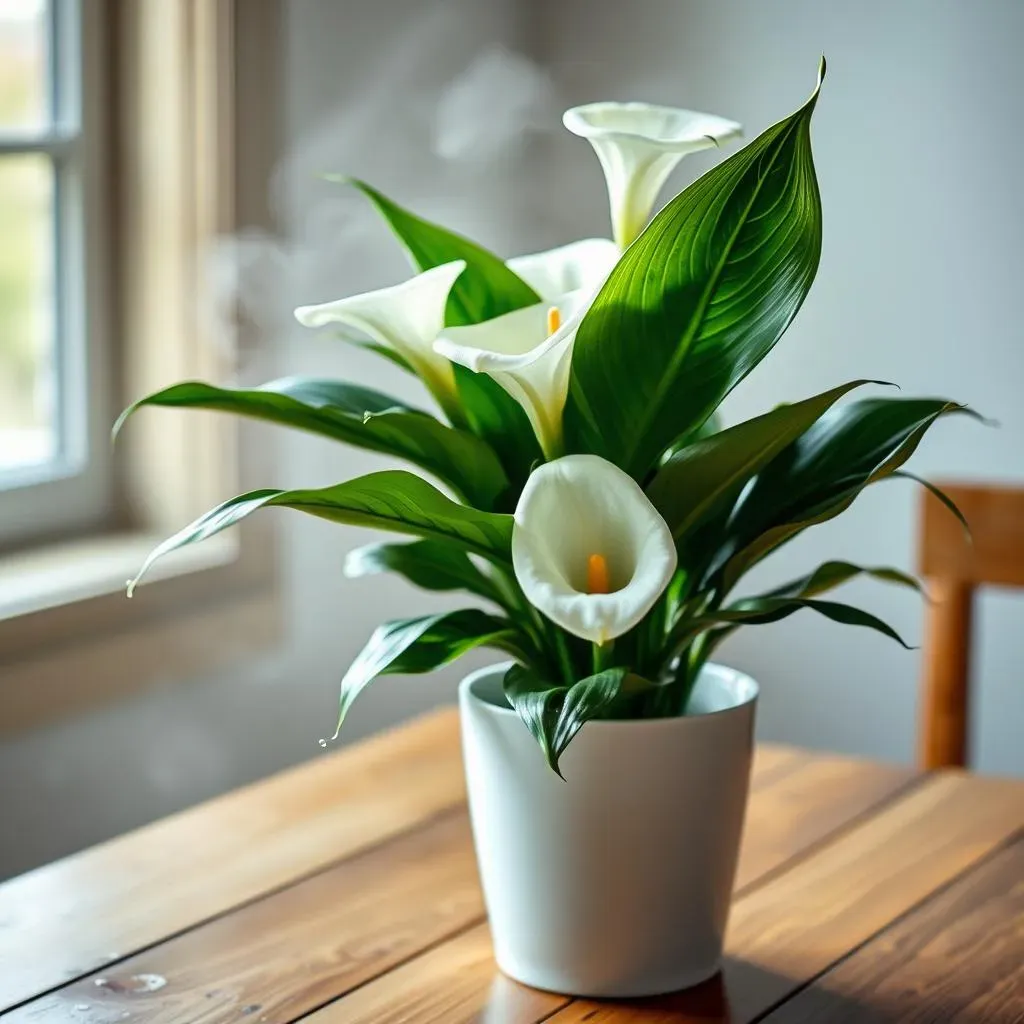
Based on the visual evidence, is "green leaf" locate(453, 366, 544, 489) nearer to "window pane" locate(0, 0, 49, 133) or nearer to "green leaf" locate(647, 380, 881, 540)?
"green leaf" locate(647, 380, 881, 540)

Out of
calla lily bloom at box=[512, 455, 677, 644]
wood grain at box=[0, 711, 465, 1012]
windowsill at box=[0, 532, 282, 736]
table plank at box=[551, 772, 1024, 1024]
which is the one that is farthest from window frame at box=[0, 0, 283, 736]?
calla lily bloom at box=[512, 455, 677, 644]

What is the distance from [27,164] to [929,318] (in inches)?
43.3

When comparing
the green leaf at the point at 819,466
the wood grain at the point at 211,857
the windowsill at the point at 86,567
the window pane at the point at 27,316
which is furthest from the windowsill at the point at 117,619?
the green leaf at the point at 819,466

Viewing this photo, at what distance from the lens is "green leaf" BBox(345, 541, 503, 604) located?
0.89 m

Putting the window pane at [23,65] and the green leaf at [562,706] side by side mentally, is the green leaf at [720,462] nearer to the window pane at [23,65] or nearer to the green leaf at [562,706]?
the green leaf at [562,706]

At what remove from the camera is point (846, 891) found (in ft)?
3.39

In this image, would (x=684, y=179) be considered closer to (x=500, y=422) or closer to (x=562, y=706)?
(x=500, y=422)

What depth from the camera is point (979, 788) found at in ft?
4.09

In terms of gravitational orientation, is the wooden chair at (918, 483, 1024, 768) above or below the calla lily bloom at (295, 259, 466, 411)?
below

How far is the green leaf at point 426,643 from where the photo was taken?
79 centimetres

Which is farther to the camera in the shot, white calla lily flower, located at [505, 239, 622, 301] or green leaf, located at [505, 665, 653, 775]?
white calla lily flower, located at [505, 239, 622, 301]

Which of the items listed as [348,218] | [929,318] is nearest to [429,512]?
[348,218]

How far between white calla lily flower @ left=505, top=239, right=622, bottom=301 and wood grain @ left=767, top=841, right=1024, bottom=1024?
428 mm

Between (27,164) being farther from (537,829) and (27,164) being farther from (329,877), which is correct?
(537,829)
